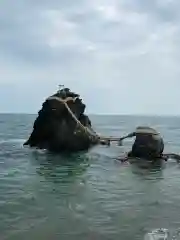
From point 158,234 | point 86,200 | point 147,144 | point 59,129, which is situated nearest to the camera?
point 158,234

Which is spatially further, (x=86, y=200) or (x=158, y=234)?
(x=86, y=200)

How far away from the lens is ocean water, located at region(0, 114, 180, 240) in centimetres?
2092

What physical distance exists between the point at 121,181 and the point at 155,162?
12163 mm

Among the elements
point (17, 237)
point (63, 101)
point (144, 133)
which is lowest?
point (17, 237)

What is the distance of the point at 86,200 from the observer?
2745 centimetres

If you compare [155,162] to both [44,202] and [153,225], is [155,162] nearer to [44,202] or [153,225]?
[44,202]

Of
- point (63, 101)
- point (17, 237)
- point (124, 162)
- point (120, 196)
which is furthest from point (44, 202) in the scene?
point (63, 101)

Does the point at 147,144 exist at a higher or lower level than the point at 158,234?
higher

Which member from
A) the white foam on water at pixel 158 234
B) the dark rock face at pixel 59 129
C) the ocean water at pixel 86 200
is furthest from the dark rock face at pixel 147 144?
the white foam on water at pixel 158 234

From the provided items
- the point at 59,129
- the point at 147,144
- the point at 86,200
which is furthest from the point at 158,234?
the point at 59,129

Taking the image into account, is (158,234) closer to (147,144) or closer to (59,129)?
(147,144)

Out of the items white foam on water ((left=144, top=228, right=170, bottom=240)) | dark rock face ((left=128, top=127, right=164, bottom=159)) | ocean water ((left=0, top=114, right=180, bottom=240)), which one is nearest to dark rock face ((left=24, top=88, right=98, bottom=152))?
ocean water ((left=0, top=114, right=180, bottom=240))

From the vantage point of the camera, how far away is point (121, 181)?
34750 mm

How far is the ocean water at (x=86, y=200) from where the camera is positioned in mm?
20922
